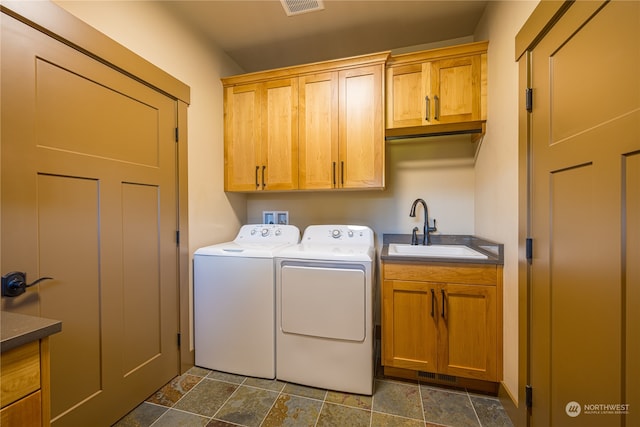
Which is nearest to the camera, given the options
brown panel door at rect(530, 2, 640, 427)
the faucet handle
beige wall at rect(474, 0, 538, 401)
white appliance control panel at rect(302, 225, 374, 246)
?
brown panel door at rect(530, 2, 640, 427)

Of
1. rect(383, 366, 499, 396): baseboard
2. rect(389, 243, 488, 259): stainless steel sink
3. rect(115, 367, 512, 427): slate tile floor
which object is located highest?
rect(389, 243, 488, 259): stainless steel sink

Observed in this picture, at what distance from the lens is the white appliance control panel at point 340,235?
2.13 metres

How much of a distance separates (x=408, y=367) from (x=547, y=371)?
0.79 m

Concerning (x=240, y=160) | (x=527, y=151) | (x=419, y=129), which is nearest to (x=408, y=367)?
(x=527, y=151)

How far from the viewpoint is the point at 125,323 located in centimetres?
150

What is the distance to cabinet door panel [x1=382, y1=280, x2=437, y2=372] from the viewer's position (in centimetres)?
168

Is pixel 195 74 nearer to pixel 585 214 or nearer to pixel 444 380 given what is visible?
pixel 585 214

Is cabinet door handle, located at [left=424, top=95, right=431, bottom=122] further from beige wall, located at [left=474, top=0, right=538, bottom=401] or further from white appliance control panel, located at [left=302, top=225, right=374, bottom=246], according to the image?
white appliance control panel, located at [left=302, top=225, right=374, bottom=246]

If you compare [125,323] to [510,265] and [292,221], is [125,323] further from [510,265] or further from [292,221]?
[510,265]

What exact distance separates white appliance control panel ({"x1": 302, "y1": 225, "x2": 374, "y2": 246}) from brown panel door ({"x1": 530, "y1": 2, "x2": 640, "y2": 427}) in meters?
1.10

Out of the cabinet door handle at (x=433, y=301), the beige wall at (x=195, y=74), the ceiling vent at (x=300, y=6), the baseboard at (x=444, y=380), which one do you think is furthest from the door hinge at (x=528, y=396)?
the ceiling vent at (x=300, y=6)

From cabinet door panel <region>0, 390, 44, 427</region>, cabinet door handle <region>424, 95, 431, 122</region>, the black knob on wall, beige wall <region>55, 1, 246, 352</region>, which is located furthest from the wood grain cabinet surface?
cabinet door handle <region>424, 95, 431, 122</region>

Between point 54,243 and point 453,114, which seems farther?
point 453,114

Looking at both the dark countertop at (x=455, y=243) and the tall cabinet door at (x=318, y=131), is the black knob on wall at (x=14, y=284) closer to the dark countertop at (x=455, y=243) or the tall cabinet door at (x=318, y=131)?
the tall cabinet door at (x=318, y=131)
